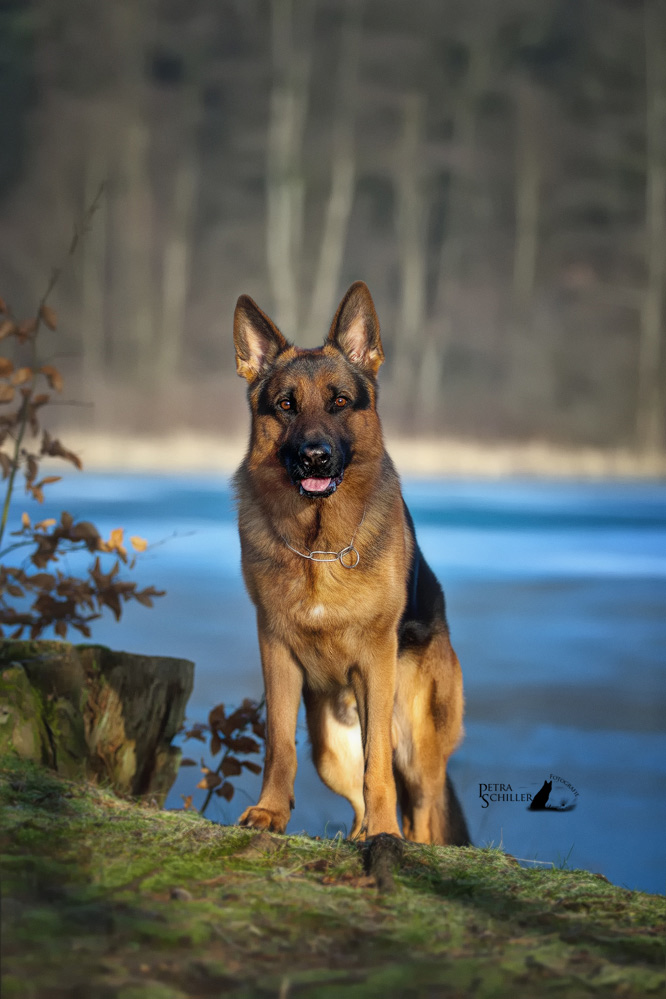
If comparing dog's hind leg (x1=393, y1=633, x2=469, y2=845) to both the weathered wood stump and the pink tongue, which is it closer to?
the pink tongue

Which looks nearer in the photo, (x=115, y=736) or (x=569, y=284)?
(x=115, y=736)

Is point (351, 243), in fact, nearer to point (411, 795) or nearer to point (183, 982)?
point (411, 795)

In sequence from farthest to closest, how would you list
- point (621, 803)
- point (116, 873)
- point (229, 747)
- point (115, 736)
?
point (621, 803), point (229, 747), point (115, 736), point (116, 873)

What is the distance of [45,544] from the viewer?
379 centimetres

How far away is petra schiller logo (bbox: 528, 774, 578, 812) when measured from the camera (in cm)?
389

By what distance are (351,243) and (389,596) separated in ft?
20.1

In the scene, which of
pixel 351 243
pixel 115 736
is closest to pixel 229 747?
pixel 115 736

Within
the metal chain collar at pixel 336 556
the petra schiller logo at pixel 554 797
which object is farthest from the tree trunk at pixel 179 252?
the metal chain collar at pixel 336 556

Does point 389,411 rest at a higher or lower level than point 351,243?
lower

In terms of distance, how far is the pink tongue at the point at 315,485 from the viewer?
2.78 metres

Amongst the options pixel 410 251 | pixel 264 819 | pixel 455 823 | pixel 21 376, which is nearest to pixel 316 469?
pixel 264 819

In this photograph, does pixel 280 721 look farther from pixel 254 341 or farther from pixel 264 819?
pixel 254 341

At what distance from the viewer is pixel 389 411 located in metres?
8.36

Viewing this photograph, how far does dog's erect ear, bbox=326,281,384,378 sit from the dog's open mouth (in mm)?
486
